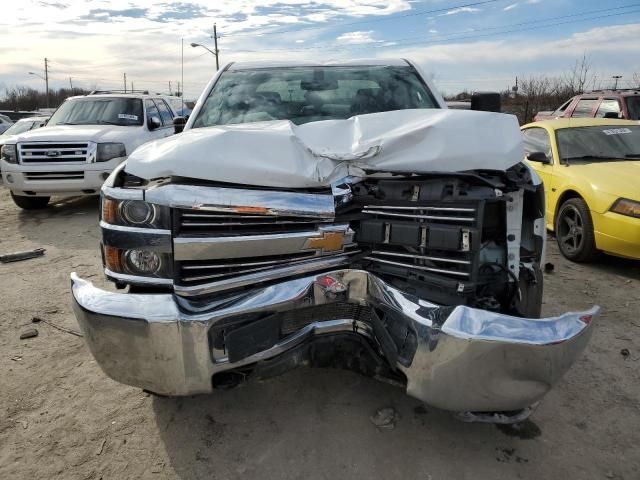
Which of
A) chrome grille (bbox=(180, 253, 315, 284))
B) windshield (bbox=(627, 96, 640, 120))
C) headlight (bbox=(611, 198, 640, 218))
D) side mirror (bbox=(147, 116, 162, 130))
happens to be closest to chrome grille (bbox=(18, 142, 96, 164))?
side mirror (bbox=(147, 116, 162, 130))

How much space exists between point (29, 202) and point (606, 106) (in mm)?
12576

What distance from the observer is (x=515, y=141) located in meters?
2.57

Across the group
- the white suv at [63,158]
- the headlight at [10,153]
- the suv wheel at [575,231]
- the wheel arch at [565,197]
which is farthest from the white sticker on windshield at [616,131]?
the headlight at [10,153]

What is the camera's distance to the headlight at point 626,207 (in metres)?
4.83

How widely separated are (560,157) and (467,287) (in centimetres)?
454

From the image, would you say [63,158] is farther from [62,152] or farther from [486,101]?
[486,101]

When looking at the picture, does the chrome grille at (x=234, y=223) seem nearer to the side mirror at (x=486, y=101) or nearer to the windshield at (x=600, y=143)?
the side mirror at (x=486, y=101)

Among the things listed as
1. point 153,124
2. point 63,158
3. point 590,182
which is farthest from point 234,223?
point 153,124

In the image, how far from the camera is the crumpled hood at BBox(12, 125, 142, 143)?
814 centimetres

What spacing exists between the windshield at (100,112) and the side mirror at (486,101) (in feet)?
23.6

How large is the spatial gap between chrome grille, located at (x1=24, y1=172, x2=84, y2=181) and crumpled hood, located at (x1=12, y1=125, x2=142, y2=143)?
523 millimetres

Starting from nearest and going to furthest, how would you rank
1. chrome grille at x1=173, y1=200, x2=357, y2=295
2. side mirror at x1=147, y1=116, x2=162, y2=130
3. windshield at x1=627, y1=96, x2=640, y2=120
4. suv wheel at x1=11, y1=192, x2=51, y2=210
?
1. chrome grille at x1=173, y1=200, x2=357, y2=295
2. suv wheel at x1=11, y1=192, x2=51, y2=210
3. side mirror at x1=147, y1=116, x2=162, y2=130
4. windshield at x1=627, y1=96, x2=640, y2=120

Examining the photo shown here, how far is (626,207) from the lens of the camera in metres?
4.91

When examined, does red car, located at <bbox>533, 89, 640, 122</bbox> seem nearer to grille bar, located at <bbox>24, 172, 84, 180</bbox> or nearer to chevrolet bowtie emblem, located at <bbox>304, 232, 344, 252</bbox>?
grille bar, located at <bbox>24, 172, 84, 180</bbox>
